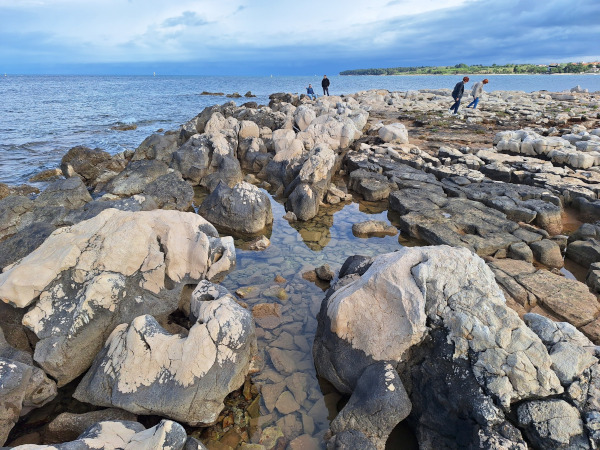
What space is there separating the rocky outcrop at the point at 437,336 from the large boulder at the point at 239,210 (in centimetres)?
522

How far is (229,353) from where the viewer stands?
4.80 meters

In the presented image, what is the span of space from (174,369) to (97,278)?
80.2 inches

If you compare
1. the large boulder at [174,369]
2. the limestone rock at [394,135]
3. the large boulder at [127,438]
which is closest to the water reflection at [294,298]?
the large boulder at [174,369]

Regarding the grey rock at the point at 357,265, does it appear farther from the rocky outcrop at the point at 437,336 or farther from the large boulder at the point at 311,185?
the large boulder at the point at 311,185

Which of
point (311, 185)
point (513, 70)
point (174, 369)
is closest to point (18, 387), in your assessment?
point (174, 369)

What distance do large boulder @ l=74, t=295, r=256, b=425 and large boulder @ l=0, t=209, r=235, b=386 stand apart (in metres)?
0.50

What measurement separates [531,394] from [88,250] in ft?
20.8

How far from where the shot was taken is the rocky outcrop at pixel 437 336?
3910 mm

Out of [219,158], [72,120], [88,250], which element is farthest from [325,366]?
[72,120]

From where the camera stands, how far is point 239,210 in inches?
400

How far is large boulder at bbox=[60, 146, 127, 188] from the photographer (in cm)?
1536

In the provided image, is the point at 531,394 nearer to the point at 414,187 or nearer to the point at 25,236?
the point at 25,236

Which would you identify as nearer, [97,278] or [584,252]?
[97,278]

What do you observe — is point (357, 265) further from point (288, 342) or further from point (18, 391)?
point (18, 391)
